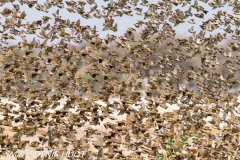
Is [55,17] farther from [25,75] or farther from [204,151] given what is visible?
[204,151]

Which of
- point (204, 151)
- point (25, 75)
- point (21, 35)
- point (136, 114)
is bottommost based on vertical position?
point (204, 151)

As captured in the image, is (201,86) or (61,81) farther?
(201,86)

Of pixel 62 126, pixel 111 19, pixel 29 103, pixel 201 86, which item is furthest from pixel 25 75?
pixel 201 86

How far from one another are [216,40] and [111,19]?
111 centimetres

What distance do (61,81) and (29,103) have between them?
39cm

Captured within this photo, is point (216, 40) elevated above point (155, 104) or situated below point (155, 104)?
above

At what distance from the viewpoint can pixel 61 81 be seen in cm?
460

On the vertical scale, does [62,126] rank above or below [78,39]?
below

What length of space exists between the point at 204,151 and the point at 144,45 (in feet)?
4.14

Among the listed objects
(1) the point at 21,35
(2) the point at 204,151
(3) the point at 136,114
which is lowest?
(2) the point at 204,151

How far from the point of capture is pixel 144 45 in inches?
187

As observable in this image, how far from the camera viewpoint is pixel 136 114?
4.72 m

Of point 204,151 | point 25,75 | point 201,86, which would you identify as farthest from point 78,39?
point 204,151

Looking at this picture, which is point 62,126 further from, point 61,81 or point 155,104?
point 155,104
